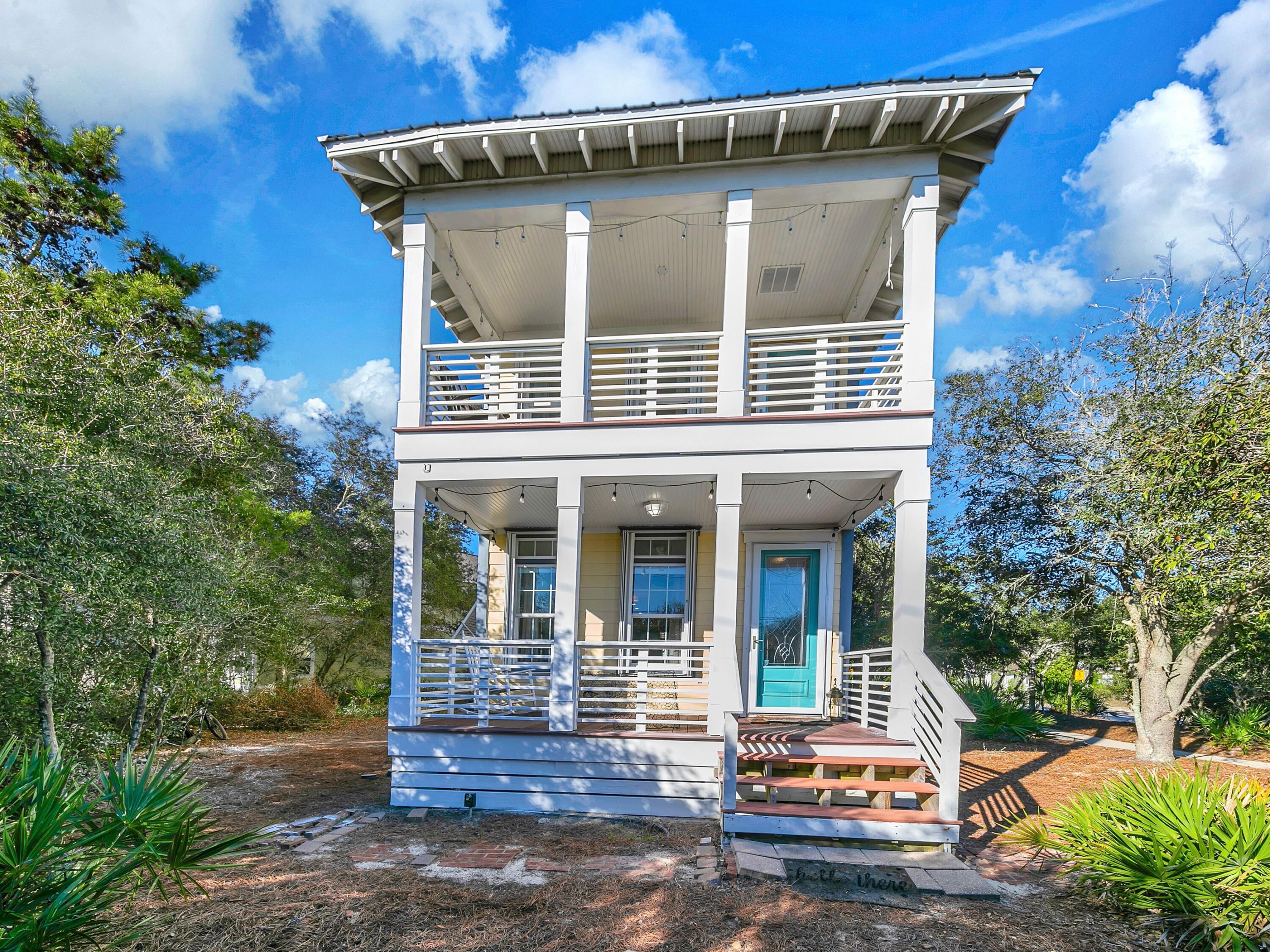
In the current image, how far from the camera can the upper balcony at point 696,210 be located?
6699 millimetres

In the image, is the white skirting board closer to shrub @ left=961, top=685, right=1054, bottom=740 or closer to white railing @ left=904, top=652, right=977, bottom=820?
white railing @ left=904, top=652, right=977, bottom=820

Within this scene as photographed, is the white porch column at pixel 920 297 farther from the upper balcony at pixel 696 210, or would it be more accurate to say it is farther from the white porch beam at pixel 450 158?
the white porch beam at pixel 450 158

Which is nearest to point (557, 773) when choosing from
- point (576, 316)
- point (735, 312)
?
point (576, 316)

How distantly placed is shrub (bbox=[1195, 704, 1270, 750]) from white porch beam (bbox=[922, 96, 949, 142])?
11.1 m

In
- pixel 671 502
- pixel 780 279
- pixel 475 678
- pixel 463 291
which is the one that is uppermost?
pixel 780 279

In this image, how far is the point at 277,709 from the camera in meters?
13.2

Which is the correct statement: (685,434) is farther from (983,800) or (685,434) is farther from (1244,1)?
(1244,1)

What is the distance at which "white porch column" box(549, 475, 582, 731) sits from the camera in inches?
265

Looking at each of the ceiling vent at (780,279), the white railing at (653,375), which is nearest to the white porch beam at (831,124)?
the ceiling vent at (780,279)

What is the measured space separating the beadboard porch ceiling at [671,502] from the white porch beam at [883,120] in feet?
11.4

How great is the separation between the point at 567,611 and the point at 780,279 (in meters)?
5.38

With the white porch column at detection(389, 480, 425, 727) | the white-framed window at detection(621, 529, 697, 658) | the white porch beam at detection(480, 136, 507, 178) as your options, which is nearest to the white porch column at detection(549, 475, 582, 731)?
the white porch column at detection(389, 480, 425, 727)

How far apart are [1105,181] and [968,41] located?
219ft

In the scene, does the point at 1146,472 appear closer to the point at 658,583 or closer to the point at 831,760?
the point at 831,760
